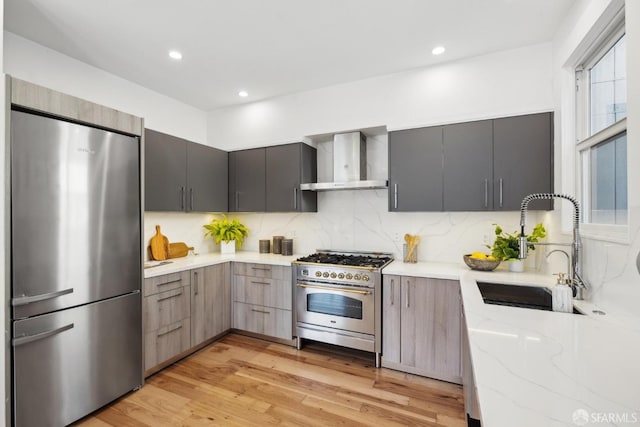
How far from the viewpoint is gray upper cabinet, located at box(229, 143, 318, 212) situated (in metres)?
3.18

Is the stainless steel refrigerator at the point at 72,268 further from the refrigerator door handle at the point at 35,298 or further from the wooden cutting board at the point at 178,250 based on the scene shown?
the wooden cutting board at the point at 178,250

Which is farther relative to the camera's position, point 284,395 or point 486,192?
point 486,192

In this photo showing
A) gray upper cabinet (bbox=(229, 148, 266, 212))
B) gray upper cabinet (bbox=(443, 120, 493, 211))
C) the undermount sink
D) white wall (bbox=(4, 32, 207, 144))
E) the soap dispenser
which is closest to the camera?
the soap dispenser

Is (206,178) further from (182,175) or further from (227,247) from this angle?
(227,247)

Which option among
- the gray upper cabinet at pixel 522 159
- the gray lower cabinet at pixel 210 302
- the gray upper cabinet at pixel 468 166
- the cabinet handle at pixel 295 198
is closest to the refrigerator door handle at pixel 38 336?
the gray lower cabinet at pixel 210 302

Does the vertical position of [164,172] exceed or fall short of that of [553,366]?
it exceeds it

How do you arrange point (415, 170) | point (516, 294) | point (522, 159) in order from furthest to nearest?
point (415, 170), point (522, 159), point (516, 294)

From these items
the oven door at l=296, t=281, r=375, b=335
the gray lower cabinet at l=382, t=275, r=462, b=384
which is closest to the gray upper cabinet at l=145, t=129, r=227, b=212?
the oven door at l=296, t=281, r=375, b=335

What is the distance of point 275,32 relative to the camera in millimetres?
2188

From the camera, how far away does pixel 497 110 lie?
2424 millimetres

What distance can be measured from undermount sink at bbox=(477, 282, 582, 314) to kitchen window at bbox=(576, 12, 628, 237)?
1.66 ft

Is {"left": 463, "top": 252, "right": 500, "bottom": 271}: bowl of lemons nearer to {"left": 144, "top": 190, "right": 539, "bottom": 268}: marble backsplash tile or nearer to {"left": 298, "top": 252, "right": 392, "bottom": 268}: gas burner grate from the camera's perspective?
{"left": 144, "top": 190, "right": 539, "bottom": 268}: marble backsplash tile

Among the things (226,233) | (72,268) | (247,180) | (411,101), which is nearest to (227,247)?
(226,233)

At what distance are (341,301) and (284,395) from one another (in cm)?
89
